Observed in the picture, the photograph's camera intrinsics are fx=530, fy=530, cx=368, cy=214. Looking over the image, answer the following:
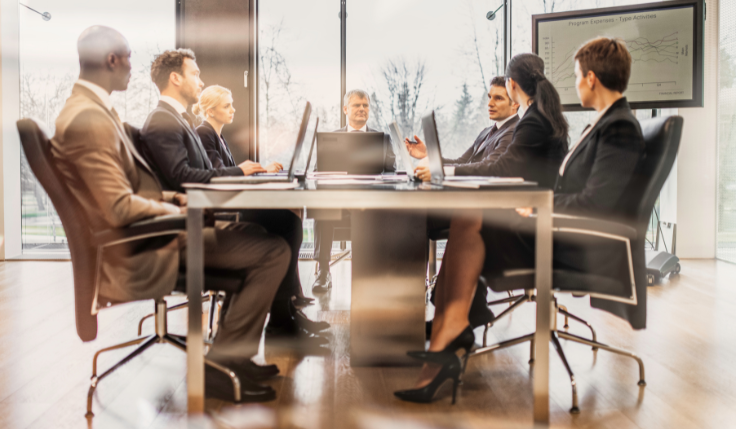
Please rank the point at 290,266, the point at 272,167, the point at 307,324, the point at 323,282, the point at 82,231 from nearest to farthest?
the point at 82,231, the point at 307,324, the point at 290,266, the point at 272,167, the point at 323,282

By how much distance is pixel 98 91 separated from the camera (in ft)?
6.07

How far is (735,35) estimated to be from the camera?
481 centimetres

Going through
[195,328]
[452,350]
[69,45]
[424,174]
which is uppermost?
[69,45]

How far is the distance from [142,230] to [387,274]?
99cm

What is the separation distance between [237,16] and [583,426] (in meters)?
4.54

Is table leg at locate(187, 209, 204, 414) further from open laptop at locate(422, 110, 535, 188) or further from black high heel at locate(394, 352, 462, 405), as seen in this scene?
open laptop at locate(422, 110, 535, 188)

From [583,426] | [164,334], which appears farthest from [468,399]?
[164,334]

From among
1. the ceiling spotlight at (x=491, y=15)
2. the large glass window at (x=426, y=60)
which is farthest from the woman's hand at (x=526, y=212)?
the ceiling spotlight at (x=491, y=15)

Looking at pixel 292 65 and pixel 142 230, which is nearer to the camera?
pixel 142 230

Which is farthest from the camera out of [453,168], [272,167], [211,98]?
[211,98]

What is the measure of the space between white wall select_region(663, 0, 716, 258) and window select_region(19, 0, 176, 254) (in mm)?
5023

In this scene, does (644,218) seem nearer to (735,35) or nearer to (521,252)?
(521,252)

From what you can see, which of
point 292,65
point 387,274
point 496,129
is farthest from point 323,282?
point 292,65

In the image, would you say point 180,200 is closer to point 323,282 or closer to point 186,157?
point 186,157
